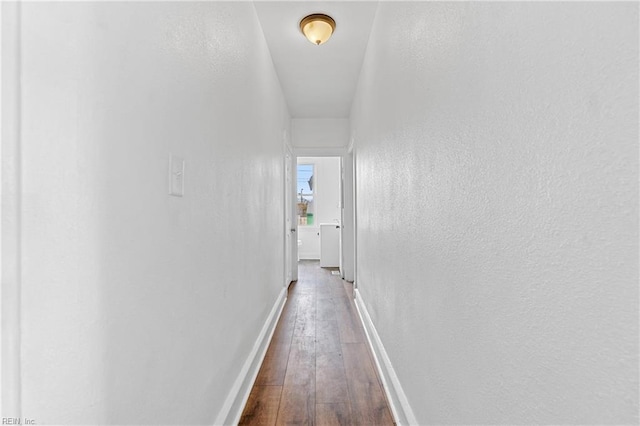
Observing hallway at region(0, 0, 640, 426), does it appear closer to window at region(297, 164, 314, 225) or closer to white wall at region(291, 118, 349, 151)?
white wall at region(291, 118, 349, 151)

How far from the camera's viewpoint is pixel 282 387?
74.3 inches

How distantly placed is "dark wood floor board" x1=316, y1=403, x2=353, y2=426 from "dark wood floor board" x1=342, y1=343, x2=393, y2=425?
39mm

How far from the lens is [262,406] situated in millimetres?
1706

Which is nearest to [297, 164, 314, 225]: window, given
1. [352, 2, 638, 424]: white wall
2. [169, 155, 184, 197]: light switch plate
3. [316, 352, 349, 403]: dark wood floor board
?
[316, 352, 349, 403]: dark wood floor board

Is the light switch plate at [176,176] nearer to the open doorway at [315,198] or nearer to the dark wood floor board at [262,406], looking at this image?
the dark wood floor board at [262,406]

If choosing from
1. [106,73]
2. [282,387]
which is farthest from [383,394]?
[106,73]

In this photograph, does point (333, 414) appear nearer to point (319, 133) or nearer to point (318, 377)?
point (318, 377)

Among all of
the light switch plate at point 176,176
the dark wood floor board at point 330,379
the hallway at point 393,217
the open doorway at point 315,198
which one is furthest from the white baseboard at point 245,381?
the open doorway at point 315,198

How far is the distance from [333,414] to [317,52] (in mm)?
2698

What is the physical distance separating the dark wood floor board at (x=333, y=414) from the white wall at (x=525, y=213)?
402 millimetres

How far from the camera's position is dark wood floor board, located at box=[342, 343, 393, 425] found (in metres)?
1.62

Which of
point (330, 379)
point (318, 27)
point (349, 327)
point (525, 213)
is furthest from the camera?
point (349, 327)

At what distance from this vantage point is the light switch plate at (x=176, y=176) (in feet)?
3.17

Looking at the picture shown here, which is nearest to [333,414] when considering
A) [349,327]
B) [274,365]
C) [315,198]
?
[274,365]
